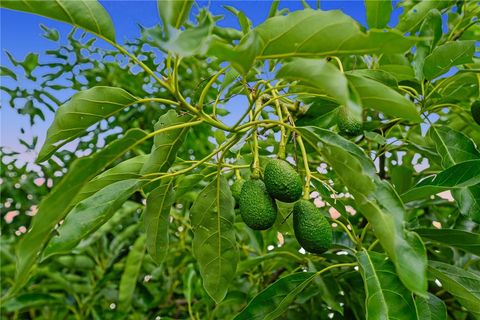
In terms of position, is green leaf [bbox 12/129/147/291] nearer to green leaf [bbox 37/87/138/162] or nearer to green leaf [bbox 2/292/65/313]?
green leaf [bbox 37/87/138/162]

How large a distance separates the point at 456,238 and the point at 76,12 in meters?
0.74

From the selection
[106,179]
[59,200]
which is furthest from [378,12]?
[59,200]

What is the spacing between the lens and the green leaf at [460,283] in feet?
3.18

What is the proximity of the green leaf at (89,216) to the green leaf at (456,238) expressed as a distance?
536 millimetres

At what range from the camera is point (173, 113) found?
3.14 ft

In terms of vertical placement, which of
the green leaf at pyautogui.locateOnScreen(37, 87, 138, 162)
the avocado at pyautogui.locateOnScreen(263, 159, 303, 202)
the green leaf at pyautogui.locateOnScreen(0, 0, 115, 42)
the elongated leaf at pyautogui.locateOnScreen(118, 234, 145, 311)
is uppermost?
the green leaf at pyautogui.locateOnScreen(0, 0, 115, 42)

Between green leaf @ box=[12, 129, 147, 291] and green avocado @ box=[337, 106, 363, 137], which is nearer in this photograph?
green leaf @ box=[12, 129, 147, 291]

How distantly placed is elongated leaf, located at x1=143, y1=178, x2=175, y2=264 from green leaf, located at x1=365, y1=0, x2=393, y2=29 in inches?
22.4

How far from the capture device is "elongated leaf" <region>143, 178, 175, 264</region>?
1.02 metres

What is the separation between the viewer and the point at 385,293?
2.80 feet

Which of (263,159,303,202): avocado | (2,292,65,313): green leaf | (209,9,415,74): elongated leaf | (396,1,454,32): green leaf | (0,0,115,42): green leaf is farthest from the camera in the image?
(2,292,65,313): green leaf

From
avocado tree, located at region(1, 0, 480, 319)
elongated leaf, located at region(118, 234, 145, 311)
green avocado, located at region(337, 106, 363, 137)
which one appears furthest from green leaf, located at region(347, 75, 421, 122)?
elongated leaf, located at region(118, 234, 145, 311)

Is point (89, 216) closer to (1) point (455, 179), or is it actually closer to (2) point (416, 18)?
(1) point (455, 179)

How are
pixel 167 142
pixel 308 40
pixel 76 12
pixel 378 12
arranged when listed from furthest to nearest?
pixel 378 12 → pixel 167 142 → pixel 76 12 → pixel 308 40
